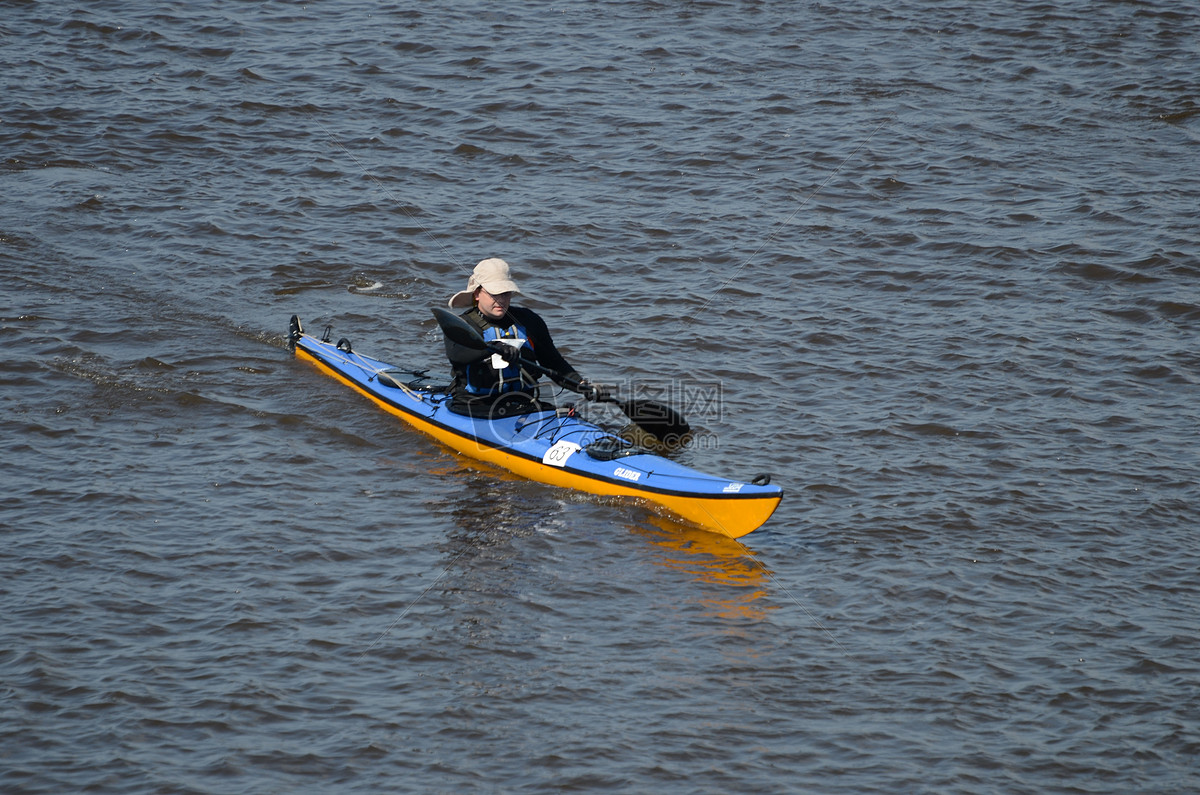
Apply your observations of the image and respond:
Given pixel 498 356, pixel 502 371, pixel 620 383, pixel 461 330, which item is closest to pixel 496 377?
pixel 502 371

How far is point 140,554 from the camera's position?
20.6 ft

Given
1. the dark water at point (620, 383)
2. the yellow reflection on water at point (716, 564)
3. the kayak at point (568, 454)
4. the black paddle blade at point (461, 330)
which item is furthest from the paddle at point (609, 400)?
the yellow reflection on water at point (716, 564)

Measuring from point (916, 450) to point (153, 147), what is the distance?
29.8 ft

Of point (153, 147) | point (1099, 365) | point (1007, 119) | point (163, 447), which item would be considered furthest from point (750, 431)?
point (153, 147)

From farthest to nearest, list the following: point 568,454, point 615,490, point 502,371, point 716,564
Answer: point 502,371 < point 568,454 < point 615,490 < point 716,564

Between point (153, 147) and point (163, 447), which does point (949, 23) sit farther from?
point (163, 447)

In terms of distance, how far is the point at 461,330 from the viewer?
7.11m

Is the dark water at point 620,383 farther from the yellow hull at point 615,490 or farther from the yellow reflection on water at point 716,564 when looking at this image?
the yellow hull at point 615,490

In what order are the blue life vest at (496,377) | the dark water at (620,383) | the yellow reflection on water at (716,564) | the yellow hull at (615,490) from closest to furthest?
the dark water at (620,383) < the yellow reflection on water at (716,564) < the yellow hull at (615,490) < the blue life vest at (496,377)

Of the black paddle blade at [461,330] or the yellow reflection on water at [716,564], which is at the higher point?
the black paddle blade at [461,330]

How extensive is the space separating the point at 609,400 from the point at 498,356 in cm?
77

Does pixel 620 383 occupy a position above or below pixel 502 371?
below

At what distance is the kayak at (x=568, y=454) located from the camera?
6574 millimetres

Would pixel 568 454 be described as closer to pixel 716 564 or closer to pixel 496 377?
pixel 496 377
